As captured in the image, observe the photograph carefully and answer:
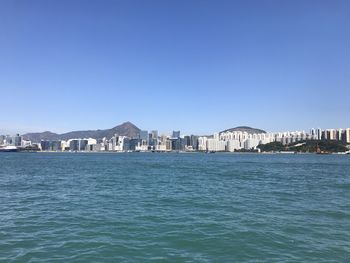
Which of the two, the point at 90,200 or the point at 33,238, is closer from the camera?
the point at 33,238

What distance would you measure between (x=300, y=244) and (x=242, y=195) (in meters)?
13.1

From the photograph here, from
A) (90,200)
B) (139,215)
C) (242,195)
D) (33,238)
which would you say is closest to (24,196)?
(90,200)

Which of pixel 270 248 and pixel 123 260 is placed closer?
pixel 123 260

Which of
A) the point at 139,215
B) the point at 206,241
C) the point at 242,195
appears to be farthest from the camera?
the point at 242,195

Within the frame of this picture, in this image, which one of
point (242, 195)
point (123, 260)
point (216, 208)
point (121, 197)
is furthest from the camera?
point (242, 195)

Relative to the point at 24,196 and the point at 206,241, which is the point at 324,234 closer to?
the point at 206,241

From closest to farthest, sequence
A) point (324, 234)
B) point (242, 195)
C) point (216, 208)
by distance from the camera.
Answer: point (324, 234)
point (216, 208)
point (242, 195)

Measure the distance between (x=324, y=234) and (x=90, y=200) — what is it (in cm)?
1390

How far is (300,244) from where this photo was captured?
40.7 feet

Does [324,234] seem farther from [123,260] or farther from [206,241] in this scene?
[123,260]

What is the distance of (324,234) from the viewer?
1387 cm

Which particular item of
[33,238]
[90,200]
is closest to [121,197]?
[90,200]

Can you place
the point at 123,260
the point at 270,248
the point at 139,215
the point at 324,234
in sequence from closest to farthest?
the point at 123,260, the point at 270,248, the point at 324,234, the point at 139,215

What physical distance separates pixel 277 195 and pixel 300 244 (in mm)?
13685
